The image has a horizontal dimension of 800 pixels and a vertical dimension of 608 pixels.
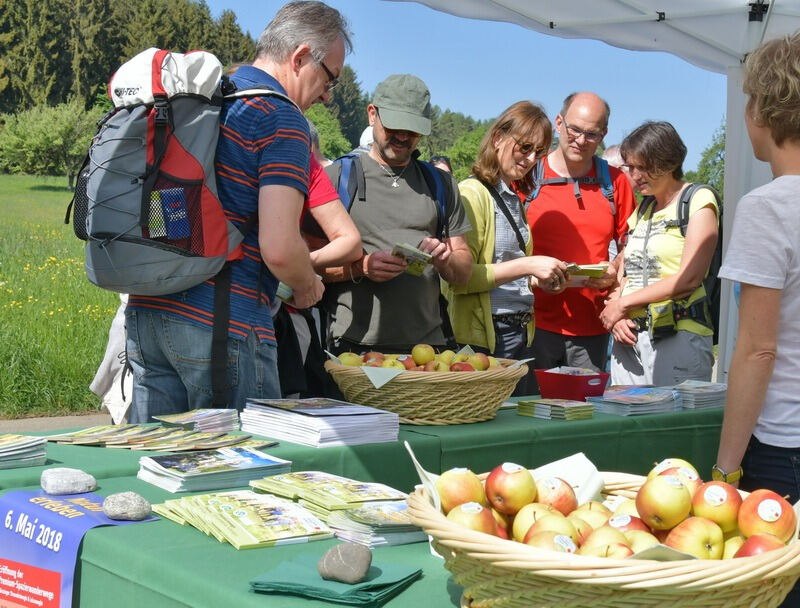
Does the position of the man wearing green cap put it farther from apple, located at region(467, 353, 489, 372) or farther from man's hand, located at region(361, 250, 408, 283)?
apple, located at region(467, 353, 489, 372)

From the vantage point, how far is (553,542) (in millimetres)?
1122

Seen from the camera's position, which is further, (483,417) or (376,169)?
(376,169)

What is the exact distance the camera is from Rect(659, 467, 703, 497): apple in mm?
1299

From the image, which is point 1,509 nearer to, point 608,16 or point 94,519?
point 94,519

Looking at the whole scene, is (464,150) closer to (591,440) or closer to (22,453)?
(591,440)

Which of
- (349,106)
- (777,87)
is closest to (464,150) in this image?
(349,106)

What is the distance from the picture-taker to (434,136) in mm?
13344

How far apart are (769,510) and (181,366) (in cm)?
149

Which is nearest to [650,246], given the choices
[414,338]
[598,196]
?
[598,196]

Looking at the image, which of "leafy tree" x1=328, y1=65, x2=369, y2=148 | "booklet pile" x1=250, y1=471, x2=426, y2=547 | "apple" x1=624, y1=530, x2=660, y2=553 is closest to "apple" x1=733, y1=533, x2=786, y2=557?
"apple" x1=624, y1=530, x2=660, y2=553

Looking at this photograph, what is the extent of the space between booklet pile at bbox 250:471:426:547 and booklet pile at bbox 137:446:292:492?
2.0 inches

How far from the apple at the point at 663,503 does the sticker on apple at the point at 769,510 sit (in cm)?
9

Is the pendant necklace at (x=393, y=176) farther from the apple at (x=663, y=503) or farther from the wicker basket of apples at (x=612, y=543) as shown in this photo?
the apple at (x=663, y=503)

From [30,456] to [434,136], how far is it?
11799mm
